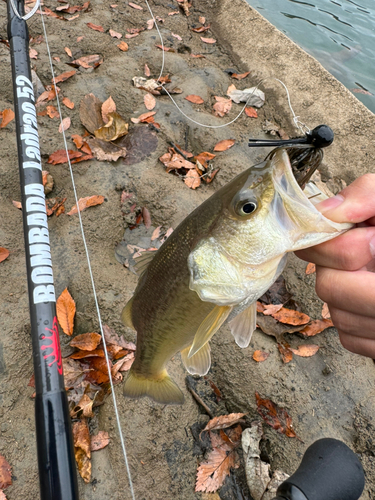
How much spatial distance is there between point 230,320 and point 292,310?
146cm

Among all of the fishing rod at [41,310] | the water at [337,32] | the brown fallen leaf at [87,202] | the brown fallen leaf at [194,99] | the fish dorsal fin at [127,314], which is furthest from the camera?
the water at [337,32]

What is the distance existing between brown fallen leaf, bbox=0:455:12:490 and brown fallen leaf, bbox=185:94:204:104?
14.9ft

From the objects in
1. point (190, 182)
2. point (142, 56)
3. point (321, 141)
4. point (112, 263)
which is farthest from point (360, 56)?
point (321, 141)

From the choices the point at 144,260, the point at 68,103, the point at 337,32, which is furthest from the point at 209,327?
the point at 337,32

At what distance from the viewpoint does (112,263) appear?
323 cm

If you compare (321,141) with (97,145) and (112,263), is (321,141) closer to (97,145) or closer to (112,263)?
(112,263)

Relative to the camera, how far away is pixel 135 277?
3.19 m

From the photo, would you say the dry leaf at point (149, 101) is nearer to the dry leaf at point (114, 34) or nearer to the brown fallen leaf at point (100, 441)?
the dry leaf at point (114, 34)

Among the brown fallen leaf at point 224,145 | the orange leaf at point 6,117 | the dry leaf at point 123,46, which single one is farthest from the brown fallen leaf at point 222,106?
the orange leaf at point 6,117

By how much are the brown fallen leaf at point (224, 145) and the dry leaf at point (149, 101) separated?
1.03 metres

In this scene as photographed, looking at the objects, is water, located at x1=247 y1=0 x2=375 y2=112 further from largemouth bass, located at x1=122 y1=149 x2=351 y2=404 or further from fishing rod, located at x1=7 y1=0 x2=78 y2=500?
largemouth bass, located at x1=122 y1=149 x2=351 y2=404

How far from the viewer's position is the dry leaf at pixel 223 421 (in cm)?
256

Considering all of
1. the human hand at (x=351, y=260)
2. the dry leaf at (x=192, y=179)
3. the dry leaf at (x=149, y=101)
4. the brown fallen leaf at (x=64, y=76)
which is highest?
the human hand at (x=351, y=260)

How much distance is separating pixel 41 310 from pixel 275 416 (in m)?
1.88
